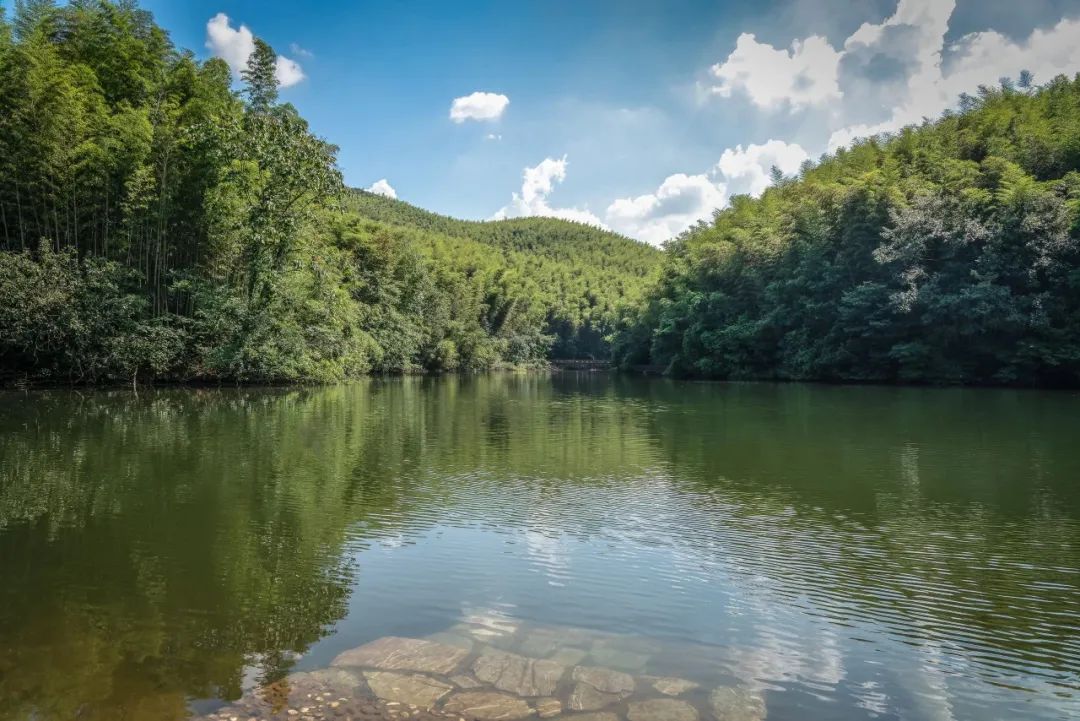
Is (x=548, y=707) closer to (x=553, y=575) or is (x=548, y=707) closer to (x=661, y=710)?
(x=661, y=710)

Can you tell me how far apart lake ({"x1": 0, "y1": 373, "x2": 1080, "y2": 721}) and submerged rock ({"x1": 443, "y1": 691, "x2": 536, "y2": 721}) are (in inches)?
1.9

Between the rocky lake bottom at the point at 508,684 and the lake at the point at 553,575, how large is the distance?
1.1 inches

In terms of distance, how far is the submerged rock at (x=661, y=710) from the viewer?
170 inches

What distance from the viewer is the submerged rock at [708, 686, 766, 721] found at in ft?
14.3

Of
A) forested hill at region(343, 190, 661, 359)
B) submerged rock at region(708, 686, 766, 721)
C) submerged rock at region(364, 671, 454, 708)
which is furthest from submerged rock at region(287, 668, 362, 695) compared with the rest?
forested hill at region(343, 190, 661, 359)

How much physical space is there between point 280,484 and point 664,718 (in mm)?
8670

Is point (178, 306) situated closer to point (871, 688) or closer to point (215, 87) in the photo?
point (215, 87)

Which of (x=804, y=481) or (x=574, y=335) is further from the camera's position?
(x=574, y=335)

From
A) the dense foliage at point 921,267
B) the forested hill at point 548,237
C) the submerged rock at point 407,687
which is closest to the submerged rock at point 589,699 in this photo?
the submerged rock at point 407,687

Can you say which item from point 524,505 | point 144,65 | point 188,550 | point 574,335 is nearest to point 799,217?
point 144,65

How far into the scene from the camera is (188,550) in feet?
25.1

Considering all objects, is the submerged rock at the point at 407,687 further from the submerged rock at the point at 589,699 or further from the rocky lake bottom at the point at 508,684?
the submerged rock at the point at 589,699

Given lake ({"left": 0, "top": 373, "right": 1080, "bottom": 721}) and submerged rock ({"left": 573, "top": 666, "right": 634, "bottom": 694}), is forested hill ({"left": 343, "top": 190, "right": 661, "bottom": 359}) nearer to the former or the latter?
lake ({"left": 0, "top": 373, "right": 1080, "bottom": 721})

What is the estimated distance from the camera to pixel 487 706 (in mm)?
4457
